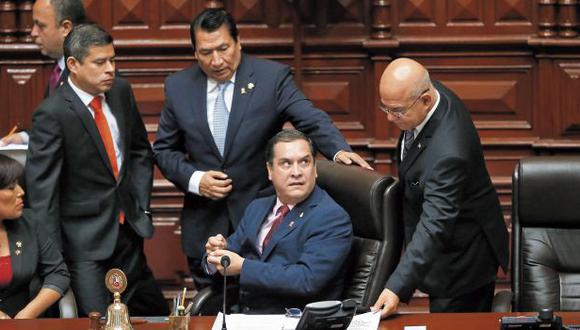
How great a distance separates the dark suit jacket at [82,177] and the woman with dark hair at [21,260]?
203mm

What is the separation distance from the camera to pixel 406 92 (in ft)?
14.2

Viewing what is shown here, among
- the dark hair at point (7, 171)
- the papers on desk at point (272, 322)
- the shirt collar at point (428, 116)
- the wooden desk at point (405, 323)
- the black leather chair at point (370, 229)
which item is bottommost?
the wooden desk at point (405, 323)

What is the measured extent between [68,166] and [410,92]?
142 centimetres

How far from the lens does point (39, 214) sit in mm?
4887

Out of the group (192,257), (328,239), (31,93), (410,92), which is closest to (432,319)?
(328,239)

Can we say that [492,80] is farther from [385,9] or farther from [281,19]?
[281,19]

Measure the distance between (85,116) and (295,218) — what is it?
1.01 m

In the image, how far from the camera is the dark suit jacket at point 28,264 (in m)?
4.58

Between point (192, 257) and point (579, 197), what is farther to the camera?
point (192, 257)

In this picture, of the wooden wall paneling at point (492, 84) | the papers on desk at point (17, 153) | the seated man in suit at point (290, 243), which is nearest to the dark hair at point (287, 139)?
the seated man in suit at point (290, 243)

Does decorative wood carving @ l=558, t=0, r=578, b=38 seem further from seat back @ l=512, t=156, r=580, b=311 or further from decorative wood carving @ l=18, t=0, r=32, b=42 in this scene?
decorative wood carving @ l=18, t=0, r=32, b=42

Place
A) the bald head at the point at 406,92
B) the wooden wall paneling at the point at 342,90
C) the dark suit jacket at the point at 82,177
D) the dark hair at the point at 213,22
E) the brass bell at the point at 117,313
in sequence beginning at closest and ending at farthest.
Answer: the brass bell at the point at 117,313, the bald head at the point at 406,92, the dark suit jacket at the point at 82,177, the dark hair at the point at 213,22, the wooden wall paneling at the point at 342,90

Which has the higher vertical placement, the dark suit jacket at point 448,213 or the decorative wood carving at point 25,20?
the decorative wood carving at point 25,20

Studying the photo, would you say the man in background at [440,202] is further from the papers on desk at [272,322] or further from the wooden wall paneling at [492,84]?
the wooden wall paneling at [492,84]
